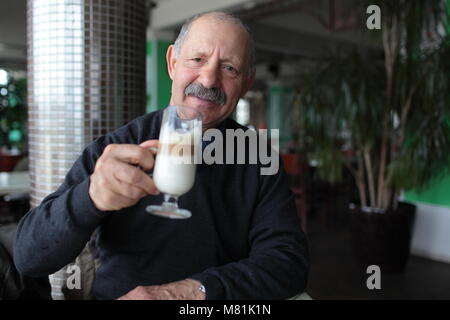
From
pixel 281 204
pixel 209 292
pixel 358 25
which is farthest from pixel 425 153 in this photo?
pixel 209 292

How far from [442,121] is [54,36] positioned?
2961mm

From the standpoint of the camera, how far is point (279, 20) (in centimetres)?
912

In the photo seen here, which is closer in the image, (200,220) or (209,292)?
(209,292)

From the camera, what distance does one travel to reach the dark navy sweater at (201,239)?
1.03m

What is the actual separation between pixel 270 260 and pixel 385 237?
9.72ft

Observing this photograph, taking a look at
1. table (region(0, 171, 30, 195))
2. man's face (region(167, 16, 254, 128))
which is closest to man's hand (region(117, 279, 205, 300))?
man's face (region(167, 16, 254, 128))

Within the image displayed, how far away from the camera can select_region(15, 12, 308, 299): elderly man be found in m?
1.03

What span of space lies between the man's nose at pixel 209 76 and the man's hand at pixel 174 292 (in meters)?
0.52

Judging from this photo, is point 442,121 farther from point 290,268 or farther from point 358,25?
point 290,268

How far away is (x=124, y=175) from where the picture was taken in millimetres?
833

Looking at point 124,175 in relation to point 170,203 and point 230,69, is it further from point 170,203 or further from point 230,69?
point 230,69

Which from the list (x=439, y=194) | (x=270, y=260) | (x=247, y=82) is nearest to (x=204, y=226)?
(x=270, y=260)

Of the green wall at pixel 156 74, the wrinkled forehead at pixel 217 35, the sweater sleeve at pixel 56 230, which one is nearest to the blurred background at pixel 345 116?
the sweater sleeve at pixel 56 230

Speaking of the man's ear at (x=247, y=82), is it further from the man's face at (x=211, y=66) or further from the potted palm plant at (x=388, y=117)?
the potted palm plant at (x=388, y=117)
